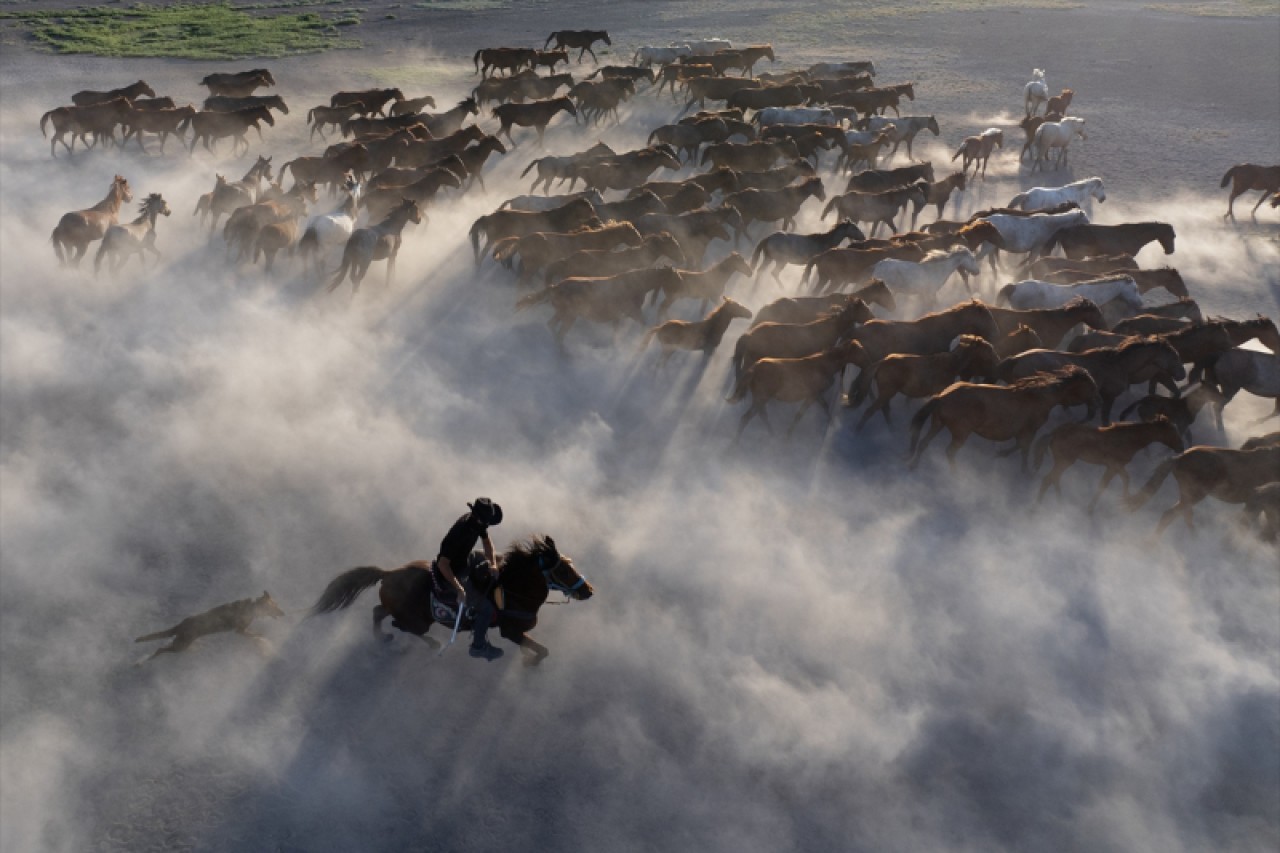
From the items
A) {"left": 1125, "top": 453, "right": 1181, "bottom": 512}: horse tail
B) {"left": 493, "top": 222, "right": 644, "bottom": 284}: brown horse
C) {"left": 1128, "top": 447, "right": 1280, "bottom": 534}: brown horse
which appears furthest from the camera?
{"left": 493, "top": 222, "right": 644, "bottom": 284}: brown horse

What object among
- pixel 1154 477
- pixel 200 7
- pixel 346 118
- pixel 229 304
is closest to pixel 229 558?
pixel 229 304

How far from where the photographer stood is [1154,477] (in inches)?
407

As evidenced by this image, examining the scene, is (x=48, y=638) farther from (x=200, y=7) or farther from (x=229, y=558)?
(x=200, y=7)

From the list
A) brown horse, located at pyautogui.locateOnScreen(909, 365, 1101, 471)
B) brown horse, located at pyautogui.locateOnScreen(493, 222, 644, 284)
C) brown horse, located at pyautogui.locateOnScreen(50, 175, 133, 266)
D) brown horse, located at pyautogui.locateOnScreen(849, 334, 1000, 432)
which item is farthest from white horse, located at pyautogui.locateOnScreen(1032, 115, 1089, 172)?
brown horse, located at pyautogui.locateOnScreen(50, 175, 133, 266)

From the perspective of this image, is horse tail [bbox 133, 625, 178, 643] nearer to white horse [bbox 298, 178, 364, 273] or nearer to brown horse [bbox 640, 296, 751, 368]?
brown horse [bbox 640, 296, 751, 368]

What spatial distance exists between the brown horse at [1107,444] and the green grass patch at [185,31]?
3218cm

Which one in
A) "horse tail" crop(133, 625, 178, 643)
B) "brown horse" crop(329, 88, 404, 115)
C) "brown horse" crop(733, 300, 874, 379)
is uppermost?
"brown horse" crop(329, 88, 404, 115)

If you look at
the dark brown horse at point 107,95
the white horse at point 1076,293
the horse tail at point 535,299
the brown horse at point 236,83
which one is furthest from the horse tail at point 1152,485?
the brown horse at point 236,83

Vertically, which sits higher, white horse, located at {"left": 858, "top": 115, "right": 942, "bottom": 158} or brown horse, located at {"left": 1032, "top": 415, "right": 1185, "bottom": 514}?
white horse, located at {"left": 858, "top": 115, "right": 942, "bottom": 158}

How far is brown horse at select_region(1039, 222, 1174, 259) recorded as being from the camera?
1645 centimetres

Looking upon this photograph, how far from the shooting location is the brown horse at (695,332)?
13195 millimetres

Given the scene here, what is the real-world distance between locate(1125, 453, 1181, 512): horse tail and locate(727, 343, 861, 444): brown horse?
3.67m

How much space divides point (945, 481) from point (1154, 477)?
2.21 m

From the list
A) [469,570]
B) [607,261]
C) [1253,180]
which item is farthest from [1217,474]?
[1253,180]
